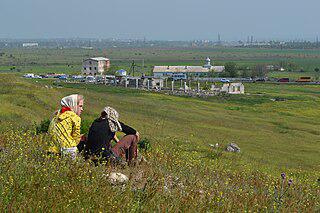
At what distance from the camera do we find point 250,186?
6.49 m

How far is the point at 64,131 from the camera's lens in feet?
24.0

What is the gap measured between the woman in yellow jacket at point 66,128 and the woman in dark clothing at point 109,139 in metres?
0.24

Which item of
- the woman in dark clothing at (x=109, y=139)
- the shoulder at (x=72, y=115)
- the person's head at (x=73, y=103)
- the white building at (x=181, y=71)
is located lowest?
the white building at (x=181, y=71)

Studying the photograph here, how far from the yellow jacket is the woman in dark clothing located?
0.26 meters

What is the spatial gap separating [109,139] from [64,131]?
732 millimetres

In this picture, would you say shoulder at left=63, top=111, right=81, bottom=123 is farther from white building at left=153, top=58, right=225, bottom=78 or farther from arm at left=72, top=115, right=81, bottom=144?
white building at left=153, top=58, right=225, bottom=78

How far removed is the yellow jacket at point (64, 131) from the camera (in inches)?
282

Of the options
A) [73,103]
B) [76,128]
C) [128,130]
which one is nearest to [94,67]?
[128,130]

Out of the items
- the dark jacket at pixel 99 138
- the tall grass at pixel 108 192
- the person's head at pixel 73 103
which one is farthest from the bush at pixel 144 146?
the tall grass at pixel 108 192

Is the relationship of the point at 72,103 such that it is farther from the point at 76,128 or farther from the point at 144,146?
the point at 144,146

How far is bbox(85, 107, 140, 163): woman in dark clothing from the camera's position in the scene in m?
7.57

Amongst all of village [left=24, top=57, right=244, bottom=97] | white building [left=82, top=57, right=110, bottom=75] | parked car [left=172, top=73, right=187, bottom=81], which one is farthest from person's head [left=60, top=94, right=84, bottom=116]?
white building [left=82, top=57, right=110, bottom=75]

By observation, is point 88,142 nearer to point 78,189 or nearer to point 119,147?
point 119,147

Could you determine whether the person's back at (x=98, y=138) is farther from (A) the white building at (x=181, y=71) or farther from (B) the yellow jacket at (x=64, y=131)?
(A) the white building at (x=181, y=71)
